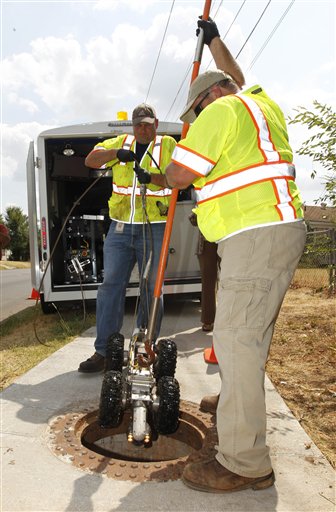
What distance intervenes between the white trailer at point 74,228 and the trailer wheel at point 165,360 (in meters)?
2.58

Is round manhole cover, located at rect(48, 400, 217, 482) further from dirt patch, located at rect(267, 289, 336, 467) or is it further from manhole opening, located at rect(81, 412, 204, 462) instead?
dirt patch, located at rect(267, 289, 336, 467)

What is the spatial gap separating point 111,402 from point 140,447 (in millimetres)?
930

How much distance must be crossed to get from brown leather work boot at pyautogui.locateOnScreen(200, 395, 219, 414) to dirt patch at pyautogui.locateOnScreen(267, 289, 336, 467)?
56 centimetres

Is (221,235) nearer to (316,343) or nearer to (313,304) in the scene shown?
(316,343)

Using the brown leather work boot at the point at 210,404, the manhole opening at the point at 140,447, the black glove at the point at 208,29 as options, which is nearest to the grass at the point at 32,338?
the manhole opening at the point at 140,447

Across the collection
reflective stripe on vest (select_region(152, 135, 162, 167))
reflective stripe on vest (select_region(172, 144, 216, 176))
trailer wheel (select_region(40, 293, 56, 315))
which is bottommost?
trailer wheel (select_region(40, 293, 56, 315))

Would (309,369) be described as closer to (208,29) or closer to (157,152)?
(157,152)

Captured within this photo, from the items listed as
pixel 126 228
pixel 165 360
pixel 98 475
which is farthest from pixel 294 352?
pixel 98 475

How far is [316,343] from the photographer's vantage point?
5000mm

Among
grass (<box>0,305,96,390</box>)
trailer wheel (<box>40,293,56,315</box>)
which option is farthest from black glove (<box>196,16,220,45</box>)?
trailer wheel (<box>40,293,56,315</box>)

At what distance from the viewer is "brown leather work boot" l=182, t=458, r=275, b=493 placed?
2213mm

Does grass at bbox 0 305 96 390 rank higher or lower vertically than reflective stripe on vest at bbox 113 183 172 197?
lower

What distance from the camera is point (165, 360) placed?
314cm

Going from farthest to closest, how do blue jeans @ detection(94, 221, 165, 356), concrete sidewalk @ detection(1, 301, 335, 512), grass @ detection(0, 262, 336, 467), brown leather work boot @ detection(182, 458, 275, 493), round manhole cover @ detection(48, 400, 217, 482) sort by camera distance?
1. blue jeans @ detection(94, 221, 165, 356)
2. grass @ detection(0, 262, 336, 467)
3. round manhole cover @ detection(48, 400, 217, 482)
4. brown leather work boot @ detection(182, 458, 275, 493)
5. concrete sidewalk @ detection(1, 301, 335, 512)
